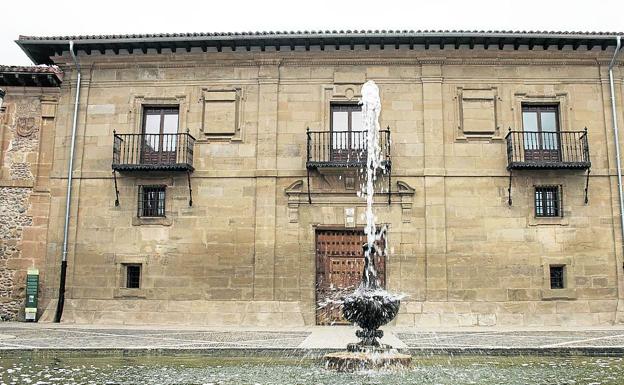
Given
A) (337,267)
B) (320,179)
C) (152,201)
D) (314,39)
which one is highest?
(314,39)

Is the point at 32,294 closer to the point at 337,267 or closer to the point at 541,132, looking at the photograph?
the point at 337,267

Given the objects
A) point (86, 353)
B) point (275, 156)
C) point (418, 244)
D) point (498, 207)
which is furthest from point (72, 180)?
point (498, 207)

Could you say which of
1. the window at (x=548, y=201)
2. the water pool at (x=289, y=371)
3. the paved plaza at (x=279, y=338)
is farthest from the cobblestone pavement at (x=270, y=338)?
the window at (x=548, y=201)

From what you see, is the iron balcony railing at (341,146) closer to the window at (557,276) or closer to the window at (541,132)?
the window at (541,132)

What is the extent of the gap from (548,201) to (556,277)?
1759 mm

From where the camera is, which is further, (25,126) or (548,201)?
(25,126)

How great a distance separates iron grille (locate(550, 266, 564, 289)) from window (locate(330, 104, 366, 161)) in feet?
16.6

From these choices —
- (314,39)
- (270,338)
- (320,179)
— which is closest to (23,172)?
(320,179)

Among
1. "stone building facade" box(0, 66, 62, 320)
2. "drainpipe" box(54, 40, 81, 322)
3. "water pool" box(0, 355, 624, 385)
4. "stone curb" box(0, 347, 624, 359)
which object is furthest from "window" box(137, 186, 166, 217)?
"water pool" box(0, 355, 624, 385)

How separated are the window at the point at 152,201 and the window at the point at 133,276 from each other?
4.09ft

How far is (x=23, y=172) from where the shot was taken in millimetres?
15273

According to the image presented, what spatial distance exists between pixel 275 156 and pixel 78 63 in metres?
5.46

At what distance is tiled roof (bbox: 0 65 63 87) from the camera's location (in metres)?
15.1

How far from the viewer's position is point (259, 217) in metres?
14.5
